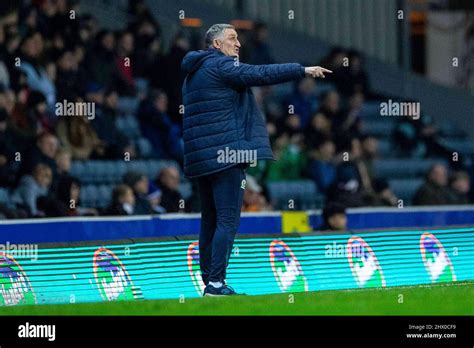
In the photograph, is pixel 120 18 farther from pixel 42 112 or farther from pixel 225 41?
pixel 225 41

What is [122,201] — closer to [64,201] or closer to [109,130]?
[64,201]

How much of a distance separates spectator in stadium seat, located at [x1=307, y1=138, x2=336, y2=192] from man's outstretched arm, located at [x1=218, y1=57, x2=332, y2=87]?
8.67 metres

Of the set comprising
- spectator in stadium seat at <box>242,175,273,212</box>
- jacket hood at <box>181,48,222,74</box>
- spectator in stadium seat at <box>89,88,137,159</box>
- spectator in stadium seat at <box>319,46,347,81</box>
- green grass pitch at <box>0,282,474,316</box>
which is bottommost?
green grass pitch at <box>0,282,474,316</box>

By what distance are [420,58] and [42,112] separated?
9552 mm

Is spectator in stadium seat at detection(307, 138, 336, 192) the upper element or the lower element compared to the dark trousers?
upper

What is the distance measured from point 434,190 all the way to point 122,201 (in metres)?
4.86

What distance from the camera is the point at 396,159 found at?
76.5 feet

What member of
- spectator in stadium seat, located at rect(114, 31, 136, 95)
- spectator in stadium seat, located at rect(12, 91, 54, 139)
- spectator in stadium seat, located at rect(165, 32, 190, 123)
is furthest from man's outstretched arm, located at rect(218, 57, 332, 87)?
spectator in stadium seat, located at rect(114, 31, 136, 95)

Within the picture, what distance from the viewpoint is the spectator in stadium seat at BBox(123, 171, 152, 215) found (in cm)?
1805

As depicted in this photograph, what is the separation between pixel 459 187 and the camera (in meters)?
21.7

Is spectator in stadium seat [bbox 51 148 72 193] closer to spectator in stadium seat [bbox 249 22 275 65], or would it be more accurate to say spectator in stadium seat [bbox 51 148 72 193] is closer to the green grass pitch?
spectator in stadium seat [bbox 249 22 275 65]

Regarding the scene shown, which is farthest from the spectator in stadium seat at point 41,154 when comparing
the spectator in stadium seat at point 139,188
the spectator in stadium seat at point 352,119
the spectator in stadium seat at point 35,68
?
the spectator in stadium seat at point 352,119

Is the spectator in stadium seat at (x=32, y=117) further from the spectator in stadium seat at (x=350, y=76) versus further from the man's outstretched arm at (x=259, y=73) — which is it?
the man's outstretched arm at (x=259, y=73)

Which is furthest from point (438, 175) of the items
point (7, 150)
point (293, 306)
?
point (293, 306)
